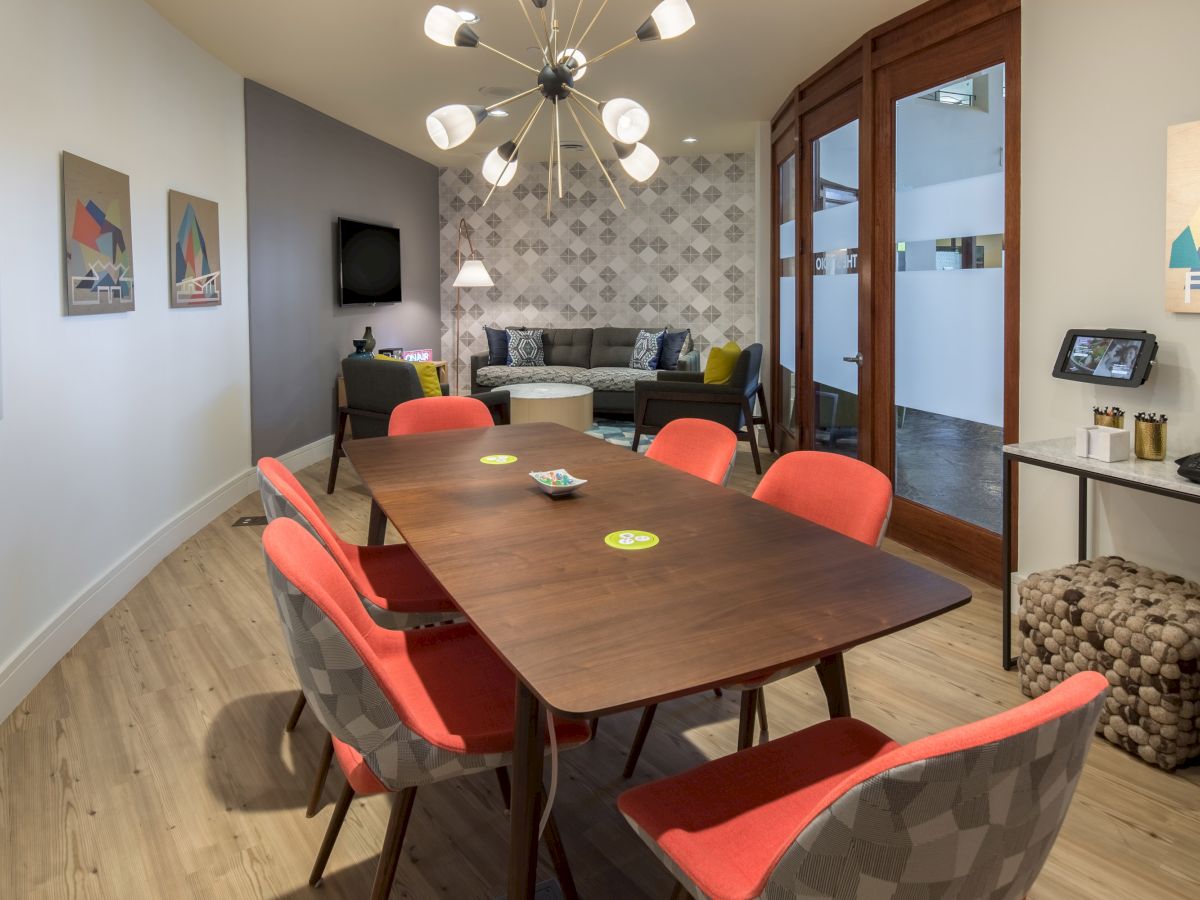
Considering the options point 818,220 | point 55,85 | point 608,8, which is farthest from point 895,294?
point 55,85

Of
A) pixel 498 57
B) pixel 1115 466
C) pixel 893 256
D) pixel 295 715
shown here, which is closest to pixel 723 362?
pixel 893 256

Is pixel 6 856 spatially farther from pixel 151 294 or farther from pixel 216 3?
pixel 216 3

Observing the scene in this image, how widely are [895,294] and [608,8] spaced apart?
6.94 feet

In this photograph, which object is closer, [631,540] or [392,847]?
[392,847]

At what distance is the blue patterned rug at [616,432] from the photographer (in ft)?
24.5

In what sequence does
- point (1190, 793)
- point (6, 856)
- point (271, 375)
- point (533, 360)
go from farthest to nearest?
point (533, 360), point (271, 375), point (1190, 793), point (6, 856)

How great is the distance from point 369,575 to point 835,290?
151 inches

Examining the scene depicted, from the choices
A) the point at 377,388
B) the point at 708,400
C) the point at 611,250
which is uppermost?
the point at 611,250

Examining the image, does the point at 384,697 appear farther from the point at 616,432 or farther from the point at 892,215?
the point at 616,432

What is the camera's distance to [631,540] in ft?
6.23

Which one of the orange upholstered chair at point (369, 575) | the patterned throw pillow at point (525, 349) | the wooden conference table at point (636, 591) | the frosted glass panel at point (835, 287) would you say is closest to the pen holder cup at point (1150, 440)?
the wooden conference table at point (636, 591)

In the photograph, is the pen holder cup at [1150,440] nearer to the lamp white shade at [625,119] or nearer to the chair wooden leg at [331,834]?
the lamp white shade at [625,119]

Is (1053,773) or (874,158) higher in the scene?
(874,158)

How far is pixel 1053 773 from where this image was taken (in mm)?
935
